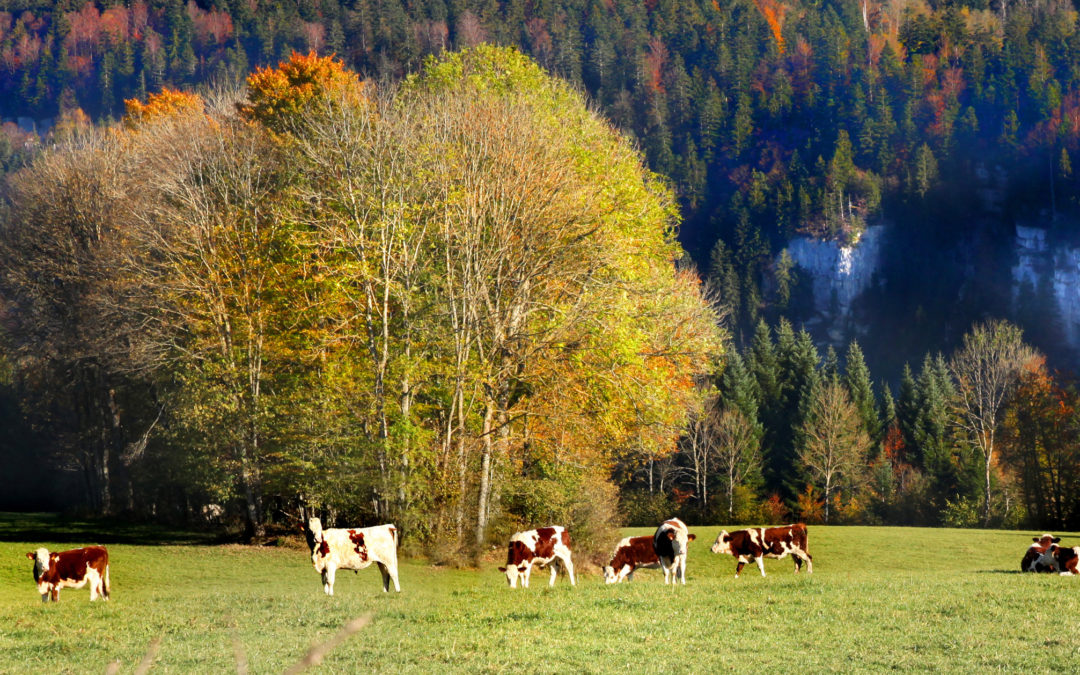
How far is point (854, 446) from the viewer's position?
261 ft

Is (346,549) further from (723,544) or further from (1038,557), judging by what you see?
(1038,557)

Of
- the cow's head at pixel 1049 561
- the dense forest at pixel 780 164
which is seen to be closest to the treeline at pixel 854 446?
the dense forest at pixel 780 164

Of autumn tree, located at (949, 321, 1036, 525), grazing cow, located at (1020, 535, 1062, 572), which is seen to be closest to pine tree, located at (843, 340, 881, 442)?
autumn tree, located at (949, 321, 1036, 525)

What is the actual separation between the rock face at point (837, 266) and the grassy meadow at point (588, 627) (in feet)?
432

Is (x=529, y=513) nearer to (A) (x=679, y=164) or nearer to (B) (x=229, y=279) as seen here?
(B) (x=229, y=279)

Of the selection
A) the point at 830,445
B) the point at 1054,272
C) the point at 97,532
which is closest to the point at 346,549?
the point at 97,532

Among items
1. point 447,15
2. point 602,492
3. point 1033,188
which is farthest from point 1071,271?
point 602,492

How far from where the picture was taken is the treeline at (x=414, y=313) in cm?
3070

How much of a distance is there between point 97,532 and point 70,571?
60.6 ft

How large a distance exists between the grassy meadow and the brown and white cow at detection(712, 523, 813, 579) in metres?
3.33

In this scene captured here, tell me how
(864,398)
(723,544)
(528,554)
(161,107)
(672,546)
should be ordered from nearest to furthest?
1. (528,554)
2. (672,546)
3. (723,544)
4. (161,107)
5. (864,398)

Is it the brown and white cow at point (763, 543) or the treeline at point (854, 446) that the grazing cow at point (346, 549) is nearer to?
the brown and white cow at point (763, 543)

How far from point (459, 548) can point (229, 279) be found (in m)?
13.6

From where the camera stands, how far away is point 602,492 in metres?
32.9
